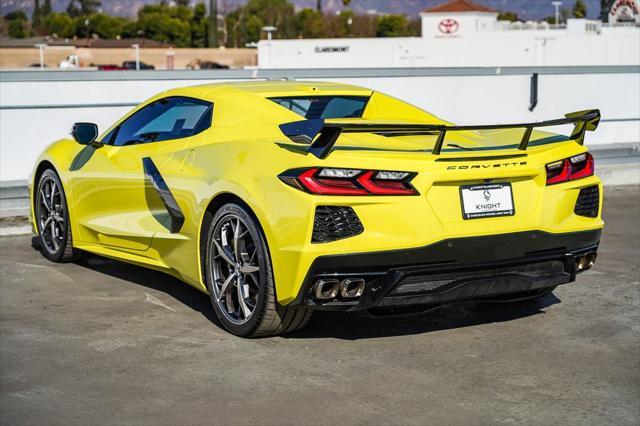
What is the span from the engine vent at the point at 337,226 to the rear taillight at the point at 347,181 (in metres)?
0.10

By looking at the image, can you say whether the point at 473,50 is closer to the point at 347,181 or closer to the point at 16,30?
the point at 347,181

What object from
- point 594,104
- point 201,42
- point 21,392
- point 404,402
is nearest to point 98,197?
point 21,392

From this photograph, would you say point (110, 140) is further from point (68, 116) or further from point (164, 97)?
point (68, 116)

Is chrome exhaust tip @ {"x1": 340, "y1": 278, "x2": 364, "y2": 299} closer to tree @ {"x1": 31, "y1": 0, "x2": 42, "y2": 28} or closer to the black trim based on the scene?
the black trim

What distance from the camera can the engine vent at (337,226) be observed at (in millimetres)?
5406

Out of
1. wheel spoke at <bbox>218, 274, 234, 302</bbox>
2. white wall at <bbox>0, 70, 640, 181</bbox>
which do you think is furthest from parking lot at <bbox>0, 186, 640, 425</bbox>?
white wall at <bbox>0, 70, 640, 181</bbox>

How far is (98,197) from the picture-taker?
7.47 metres

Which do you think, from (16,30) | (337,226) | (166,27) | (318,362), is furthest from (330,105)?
(16,30)

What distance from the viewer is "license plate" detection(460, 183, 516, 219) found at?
5590 mm

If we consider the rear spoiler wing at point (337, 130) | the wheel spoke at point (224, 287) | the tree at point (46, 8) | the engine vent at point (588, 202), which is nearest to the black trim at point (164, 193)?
the wheel spoke at point (224, 287)

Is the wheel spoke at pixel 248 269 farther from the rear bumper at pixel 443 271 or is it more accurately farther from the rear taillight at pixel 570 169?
the rear taillight at pixel 570 169

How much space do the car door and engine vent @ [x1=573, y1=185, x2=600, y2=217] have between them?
219 centimetres

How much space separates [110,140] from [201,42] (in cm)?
16297

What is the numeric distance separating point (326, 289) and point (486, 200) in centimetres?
94
